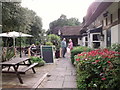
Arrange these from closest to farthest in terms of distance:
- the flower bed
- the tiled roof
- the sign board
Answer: the flower bed
the sign board
the tiled roof

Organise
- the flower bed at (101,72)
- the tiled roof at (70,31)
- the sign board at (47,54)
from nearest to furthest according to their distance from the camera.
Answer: the flower bed at (101,72) → the sign board at (47,54) → the tiled roof at (70,31)

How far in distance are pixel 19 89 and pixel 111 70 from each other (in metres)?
2.67

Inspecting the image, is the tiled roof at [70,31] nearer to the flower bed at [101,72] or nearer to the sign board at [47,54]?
the sign board at [47,54]

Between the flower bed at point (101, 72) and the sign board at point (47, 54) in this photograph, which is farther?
the sign board at point (47, 54)

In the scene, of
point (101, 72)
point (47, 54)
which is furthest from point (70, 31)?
point (101, 72)

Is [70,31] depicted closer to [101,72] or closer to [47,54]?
[47,54]

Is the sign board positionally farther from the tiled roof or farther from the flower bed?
the tiled roof

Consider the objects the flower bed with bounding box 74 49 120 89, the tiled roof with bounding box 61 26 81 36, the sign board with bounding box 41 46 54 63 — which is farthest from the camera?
the tiled roof with bounding box 61 26 81 36

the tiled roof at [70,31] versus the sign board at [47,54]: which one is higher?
the tiled roof at [70,31]

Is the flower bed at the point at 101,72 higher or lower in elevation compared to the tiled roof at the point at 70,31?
lower

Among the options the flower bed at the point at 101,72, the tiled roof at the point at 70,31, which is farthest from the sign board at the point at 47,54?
the tiled roof at the point at 70,31

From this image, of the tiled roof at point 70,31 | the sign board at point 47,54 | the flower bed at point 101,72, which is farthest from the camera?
the tiled roof at point 70,31

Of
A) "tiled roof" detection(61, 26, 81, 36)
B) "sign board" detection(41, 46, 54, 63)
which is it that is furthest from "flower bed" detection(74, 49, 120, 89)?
"tiled roof" detection(61, 26, 81, 36)

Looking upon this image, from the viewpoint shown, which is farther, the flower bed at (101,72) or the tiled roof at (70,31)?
the tiled roof at (70,31)
